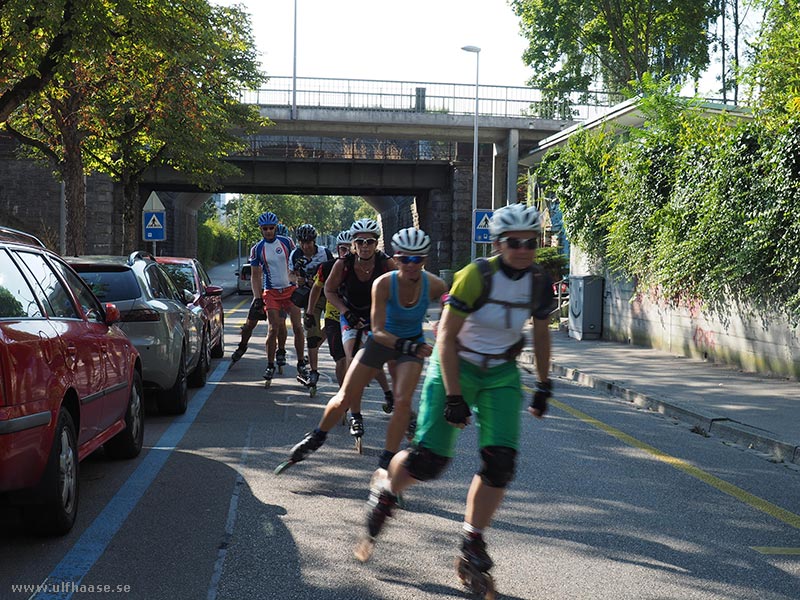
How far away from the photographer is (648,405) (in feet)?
35.4

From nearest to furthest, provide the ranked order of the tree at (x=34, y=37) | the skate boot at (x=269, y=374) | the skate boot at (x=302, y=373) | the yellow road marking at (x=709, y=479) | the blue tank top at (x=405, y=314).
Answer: the yellow road marking at (x=709, y=479) < the blue tank top at (x=405, y=314) < the skate boot at (x=302, y=373) < the skate boot at (x=269, y=374) < the tree at (x=34, y=37)

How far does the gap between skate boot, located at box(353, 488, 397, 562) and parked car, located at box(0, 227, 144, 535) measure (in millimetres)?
1560

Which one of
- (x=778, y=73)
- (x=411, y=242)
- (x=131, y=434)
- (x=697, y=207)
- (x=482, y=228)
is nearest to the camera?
(x=411, y=242)

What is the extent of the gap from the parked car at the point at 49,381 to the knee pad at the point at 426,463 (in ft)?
5.92

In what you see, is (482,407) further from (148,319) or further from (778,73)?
(778,73)

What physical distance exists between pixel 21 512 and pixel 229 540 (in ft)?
3.43

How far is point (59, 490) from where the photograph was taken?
15.9 ft

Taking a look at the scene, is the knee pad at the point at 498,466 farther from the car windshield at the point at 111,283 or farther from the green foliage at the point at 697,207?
the green foliage at the point at 697,207


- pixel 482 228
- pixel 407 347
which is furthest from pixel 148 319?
pixel 482 228

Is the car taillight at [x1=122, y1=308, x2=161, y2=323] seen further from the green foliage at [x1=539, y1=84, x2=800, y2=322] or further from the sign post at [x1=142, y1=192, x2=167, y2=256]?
the sign post at [x1=142, y1=192, x2=167, y2=256]

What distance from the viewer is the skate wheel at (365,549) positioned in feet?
15.0

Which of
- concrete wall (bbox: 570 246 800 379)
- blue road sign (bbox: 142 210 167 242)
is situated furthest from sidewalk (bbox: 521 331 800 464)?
blue road sign (bbox: 142 210 167 242)

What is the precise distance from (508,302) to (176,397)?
549cm

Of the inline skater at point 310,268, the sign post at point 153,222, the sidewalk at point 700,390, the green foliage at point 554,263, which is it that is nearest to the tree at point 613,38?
the green foliage at point 554,263
